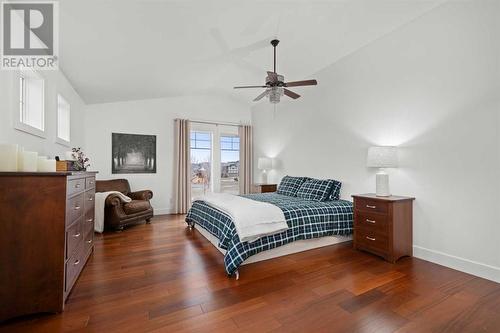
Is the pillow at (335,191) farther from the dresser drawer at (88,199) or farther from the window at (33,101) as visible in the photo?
the window at (33,101)

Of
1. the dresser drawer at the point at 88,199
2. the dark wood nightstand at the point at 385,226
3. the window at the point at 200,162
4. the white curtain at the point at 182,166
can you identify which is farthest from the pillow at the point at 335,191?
the dresser drawer at the point at 88,199

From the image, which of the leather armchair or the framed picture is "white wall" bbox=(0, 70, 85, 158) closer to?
the framed picture

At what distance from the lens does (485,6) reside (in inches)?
96.6

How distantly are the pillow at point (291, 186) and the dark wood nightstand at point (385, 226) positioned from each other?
1397 millimetres

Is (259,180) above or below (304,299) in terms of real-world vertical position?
above

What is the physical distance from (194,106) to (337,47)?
3575 mm

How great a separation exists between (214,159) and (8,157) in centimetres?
453

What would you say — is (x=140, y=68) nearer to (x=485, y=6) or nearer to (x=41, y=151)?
(x=41, y=151)

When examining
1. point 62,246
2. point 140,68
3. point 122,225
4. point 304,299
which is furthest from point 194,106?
point 304,299

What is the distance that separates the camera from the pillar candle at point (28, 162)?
6.06 ft

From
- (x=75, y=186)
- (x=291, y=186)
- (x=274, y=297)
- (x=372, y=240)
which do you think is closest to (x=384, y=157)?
(x=372, y=240)

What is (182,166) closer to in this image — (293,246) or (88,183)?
(88,183)

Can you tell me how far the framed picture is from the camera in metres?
5.14

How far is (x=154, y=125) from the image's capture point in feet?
18.1
